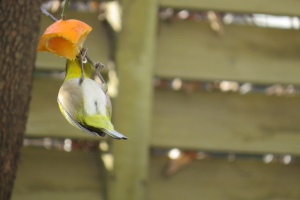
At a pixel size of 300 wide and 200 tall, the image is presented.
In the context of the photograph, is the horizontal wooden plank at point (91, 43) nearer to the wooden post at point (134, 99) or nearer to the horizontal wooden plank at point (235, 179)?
the wooden post at point (134, 99)

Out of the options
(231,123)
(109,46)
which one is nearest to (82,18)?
(109,46)

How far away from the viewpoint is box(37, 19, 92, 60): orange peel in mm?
396

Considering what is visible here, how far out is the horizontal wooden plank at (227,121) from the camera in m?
1.04

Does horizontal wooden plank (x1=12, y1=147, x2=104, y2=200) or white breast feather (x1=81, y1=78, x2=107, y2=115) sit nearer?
white breast feather (x1=81, y1=78, x2=107, y2=115)

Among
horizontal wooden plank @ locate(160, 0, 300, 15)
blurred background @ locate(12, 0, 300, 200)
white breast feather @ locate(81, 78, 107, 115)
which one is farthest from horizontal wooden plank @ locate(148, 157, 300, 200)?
white breast feather @ locate(81, 78, 107, 115)

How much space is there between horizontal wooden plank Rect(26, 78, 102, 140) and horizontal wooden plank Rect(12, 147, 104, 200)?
10 cm

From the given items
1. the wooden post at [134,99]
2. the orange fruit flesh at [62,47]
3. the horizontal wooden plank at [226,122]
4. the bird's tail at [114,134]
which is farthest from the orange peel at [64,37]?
the horizontal wooden plank at [226,122]

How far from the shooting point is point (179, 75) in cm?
100

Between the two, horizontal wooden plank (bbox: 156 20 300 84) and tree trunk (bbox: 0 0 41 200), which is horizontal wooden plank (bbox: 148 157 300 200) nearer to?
horizontal wooden plank (bbox: 156 20 300 84)

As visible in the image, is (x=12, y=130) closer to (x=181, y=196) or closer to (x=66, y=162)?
(x=66, y=162)

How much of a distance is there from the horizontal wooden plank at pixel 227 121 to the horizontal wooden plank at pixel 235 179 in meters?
0.09

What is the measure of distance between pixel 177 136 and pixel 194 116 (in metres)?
0.08

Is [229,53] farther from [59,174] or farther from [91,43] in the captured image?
[59,174]

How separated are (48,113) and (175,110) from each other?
36cm
